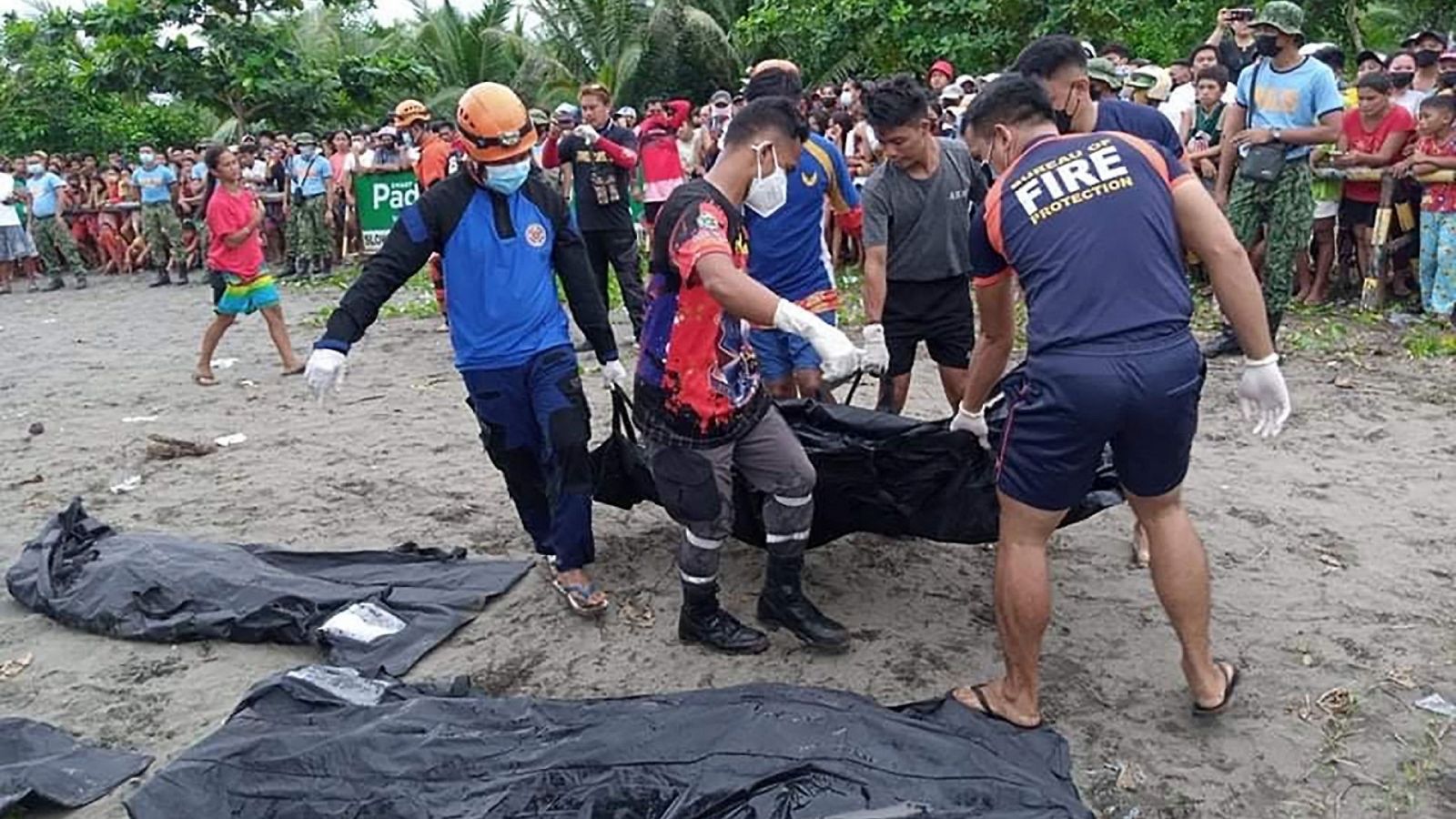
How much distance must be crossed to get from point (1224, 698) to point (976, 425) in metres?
1.08

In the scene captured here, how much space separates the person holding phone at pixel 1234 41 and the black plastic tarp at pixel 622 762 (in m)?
8.12

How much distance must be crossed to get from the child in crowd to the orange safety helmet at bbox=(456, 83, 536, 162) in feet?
21.5

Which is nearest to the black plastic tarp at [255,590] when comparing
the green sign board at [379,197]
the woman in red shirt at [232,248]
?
the woman in red shirt at [232,248]

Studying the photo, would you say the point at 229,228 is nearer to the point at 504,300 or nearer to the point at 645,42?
the point at 504,300

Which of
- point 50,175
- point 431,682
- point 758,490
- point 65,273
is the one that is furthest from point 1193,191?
point 65,273

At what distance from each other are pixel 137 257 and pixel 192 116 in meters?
9.17

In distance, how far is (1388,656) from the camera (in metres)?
3.92

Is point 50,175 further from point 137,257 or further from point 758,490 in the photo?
point 758,490

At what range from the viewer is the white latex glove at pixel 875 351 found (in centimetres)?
500

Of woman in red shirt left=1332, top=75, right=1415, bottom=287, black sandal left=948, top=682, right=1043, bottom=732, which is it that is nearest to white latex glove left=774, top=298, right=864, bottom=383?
black sandal left=948, top=682, right=1043, bottom=732

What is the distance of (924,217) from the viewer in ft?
17.0

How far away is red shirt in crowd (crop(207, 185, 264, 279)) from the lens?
8.40 metres

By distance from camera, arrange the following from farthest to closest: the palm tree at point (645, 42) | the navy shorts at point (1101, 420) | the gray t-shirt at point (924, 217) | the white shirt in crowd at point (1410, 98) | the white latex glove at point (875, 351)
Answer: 1. the palm tree at point (645, 42)
2. the white shirt in crowd at point (1410, 98)
3. the gray t-shirt at point (924, 217)
4. the white latex glove at point (875, 351)
5. the navy shorts at point (1101, 420)

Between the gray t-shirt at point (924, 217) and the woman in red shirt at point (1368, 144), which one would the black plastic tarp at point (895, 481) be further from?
the woman in red shirt at point (1368, 144)
